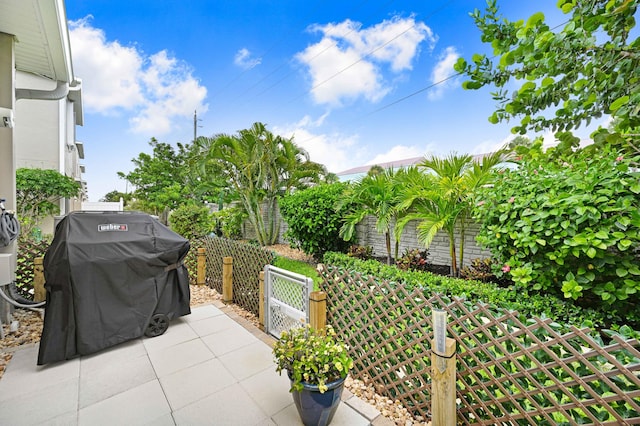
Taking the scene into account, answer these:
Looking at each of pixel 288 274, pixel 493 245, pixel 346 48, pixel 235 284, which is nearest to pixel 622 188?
pixel 493 245

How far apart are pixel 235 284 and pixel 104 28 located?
667 cm

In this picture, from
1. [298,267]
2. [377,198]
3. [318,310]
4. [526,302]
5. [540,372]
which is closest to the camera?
[540,372]

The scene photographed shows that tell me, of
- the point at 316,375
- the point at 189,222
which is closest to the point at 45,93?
the point at 189,222

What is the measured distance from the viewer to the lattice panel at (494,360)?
131cm

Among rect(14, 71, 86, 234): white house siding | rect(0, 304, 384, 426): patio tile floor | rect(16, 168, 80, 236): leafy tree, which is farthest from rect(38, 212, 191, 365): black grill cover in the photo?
rect(14, 71, 86, 234): white house siding

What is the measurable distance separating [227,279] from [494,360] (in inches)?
147

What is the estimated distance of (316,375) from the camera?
5.78 ft

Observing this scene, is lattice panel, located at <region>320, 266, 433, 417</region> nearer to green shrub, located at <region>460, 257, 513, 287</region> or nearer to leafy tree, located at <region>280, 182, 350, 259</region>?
green shrub, located at <region>460, 257, 513, 287</region>

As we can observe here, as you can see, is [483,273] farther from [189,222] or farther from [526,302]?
[189,222]

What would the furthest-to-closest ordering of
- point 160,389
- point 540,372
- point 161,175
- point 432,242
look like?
point 161,175, point 432,242, point 160,389, point 540,372

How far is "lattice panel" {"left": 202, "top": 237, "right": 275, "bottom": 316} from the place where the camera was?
12.5ft

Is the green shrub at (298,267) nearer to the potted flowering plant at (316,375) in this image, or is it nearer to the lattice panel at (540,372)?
the potted flowering plant at (316,375)

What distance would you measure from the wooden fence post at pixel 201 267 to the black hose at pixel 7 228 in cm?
243

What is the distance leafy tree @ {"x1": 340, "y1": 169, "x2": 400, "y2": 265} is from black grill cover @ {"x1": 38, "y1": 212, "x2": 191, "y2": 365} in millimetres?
3371
